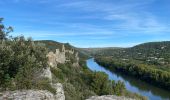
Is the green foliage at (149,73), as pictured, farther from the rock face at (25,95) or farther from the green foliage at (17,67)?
the rock face at (25,95)

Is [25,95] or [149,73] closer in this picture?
[25,95]

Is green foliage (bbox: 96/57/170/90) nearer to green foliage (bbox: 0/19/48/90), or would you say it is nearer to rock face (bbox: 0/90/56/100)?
green foliage (bbox: 0/19/48/90)

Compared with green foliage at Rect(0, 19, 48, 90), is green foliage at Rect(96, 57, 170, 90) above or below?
below

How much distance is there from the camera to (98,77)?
50281 millimetres

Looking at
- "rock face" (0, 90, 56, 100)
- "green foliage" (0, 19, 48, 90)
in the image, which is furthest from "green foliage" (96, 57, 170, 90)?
Result: "rock face" (0, 90, 56, 100)

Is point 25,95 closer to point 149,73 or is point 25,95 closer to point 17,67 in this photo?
point 17,67

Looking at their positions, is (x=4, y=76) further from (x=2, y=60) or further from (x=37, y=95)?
(x=37, y=95)

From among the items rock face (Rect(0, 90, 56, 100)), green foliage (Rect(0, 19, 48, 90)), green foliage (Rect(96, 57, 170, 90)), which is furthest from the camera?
green foliage (Rect(96, 57, 170, 90))

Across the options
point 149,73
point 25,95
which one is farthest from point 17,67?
point 149,73

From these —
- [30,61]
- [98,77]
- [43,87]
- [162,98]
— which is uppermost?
[30,61]

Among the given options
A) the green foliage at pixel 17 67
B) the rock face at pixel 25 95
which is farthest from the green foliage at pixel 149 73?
the rock face at pixel 25 95

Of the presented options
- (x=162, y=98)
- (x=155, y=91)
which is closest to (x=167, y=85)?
(x=155, y=91)

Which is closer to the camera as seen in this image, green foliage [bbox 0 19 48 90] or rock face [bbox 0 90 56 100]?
rock face [bbox 0 90 56 100]

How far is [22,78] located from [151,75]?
238 feet
